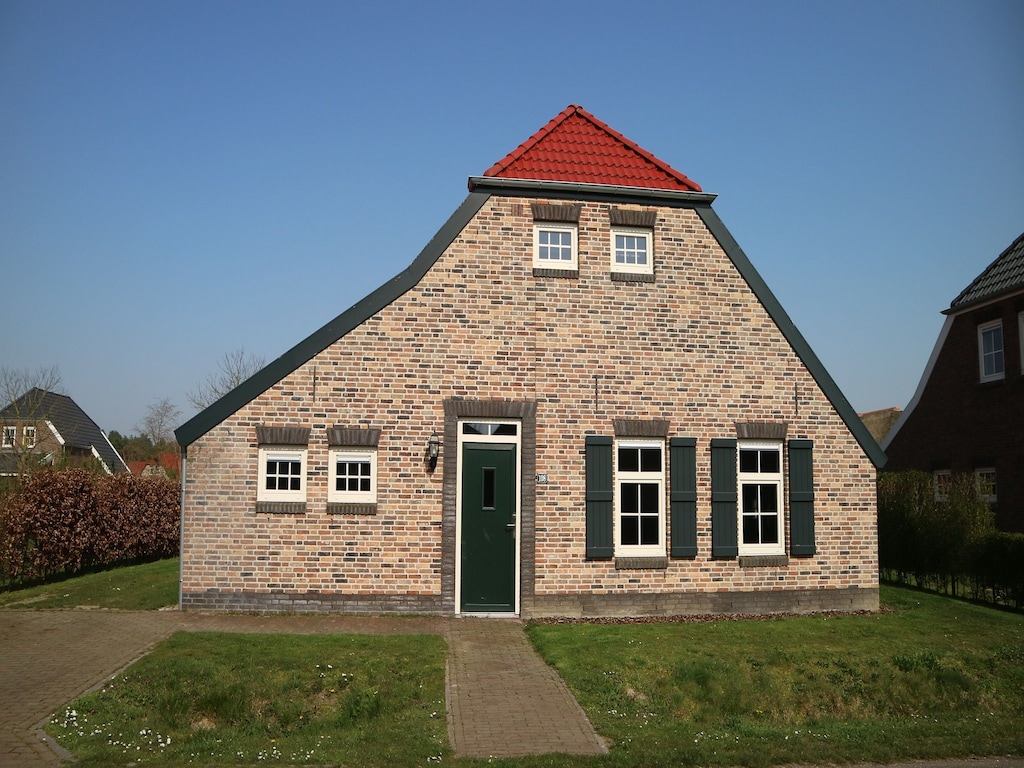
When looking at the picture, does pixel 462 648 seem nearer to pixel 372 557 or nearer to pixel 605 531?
pixel 372 557

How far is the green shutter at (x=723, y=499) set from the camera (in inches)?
534

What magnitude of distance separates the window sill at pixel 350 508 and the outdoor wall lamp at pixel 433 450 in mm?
1044

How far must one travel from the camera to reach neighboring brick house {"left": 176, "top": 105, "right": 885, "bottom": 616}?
498 inches

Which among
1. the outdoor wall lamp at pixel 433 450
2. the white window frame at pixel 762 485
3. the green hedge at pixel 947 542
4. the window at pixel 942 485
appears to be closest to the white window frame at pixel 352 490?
the outdoor wall lamp at pixel 433 450

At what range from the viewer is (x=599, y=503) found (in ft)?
43.3

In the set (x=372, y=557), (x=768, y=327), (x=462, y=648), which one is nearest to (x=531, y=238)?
(x=768, y=327)

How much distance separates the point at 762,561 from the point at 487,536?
4.43m

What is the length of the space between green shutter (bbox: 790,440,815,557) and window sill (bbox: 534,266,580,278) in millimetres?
4472

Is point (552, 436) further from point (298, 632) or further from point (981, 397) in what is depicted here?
point (981, 397)

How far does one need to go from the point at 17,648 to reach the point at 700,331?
34.5ft

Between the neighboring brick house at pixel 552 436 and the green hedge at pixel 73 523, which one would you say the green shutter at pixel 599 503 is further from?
the green hedge at pixel 73 523

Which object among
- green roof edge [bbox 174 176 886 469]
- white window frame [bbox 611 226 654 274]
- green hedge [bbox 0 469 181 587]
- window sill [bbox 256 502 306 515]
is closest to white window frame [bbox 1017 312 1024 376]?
green roof edge [bbox 174 176 886 469]

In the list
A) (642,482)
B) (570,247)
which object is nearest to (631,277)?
(570,247)

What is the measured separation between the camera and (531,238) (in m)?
13.6
